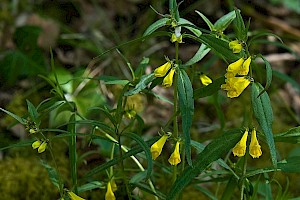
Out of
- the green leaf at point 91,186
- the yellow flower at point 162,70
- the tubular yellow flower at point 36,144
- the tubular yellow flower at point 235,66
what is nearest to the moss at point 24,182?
the green leaf at point 91,186

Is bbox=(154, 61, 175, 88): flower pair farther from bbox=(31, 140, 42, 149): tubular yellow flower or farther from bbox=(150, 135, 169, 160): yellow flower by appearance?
bbox=(31, 140, 42, 149): tubular yellow flower

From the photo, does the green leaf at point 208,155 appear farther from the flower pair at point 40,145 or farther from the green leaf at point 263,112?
the flower pair at point 40,145

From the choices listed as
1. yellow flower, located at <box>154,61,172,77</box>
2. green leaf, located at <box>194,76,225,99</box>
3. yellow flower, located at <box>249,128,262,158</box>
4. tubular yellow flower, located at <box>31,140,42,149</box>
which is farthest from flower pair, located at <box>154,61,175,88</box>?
tubular yellow flower, located at <box>31,140,42,149</box>

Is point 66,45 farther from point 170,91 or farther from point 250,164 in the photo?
point 250,164

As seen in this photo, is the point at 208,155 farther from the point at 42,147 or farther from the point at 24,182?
the point at 24,182

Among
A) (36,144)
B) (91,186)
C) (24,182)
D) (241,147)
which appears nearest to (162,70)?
(241,147)

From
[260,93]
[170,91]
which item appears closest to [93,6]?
[170,91]
